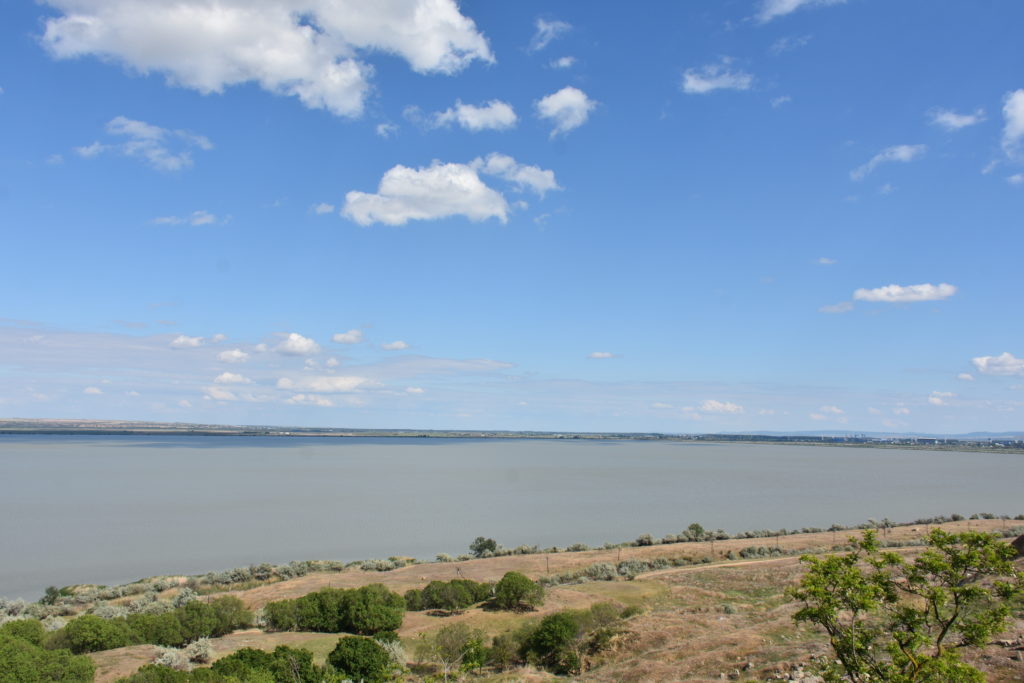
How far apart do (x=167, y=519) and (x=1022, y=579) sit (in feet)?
212

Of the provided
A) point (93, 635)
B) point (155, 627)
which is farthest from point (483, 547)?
point (93, 635)

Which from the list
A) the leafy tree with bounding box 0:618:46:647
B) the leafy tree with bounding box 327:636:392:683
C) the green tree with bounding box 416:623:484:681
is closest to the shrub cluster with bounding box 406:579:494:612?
the green tree with bounding box 416:623:484:681

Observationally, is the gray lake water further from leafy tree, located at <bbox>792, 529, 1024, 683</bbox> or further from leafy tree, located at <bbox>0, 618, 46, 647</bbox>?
leafy tree, located at <bbox>792, 529, 1024, 683</bbox>

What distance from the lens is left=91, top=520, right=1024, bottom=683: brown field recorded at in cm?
1619

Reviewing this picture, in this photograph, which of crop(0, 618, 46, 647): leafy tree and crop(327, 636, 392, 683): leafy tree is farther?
crop(0, 618, 46, 647): leafy tree

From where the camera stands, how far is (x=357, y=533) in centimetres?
5288

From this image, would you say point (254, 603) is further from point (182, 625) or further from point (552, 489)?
point (552, 489)

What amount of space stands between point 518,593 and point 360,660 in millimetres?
9729

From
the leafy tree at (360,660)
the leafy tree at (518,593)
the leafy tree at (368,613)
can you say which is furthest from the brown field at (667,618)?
the leafy tree at (360,660)

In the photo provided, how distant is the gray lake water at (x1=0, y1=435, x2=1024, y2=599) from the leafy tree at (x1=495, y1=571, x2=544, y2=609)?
60.9 ft

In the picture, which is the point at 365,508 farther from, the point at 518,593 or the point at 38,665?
the point at 38,665

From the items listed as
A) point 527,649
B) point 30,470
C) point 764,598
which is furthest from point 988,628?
point 30,470

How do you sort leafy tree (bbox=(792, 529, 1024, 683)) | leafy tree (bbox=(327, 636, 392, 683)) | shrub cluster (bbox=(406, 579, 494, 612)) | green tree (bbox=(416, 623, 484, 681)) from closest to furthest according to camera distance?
leafy tree (bbox=(792, 529, 1024, 683)), leafy tree (bbox=(327, 636, 392, 683)), green tree (bbox=(416, 623, 484, 681)), shrub cluster (bbox=(406, 579, 494, 612))

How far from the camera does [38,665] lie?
1510cm
